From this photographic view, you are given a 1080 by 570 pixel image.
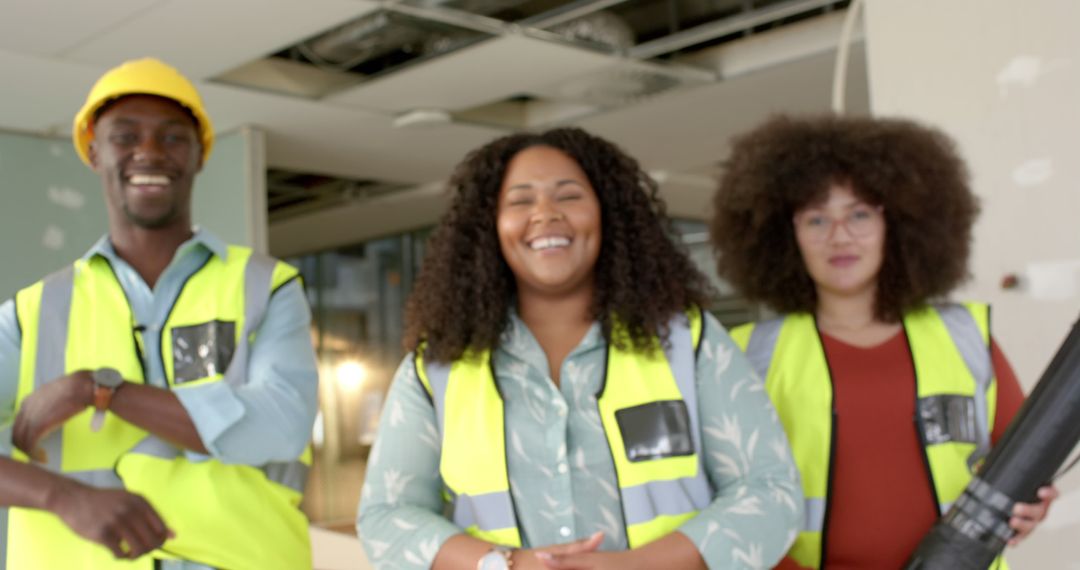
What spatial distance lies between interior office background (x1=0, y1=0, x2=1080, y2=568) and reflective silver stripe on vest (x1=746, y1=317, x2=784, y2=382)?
0.38 meters

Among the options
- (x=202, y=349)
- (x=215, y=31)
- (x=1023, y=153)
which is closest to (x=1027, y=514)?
(x=202, y=349)

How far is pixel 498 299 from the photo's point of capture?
6.17ft

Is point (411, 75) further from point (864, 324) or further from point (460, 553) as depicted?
point (460, 553)

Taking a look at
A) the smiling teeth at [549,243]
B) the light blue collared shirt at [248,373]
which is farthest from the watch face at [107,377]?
the smiling teeth at [549,243]

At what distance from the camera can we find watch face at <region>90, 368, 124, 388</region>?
68.3 inches

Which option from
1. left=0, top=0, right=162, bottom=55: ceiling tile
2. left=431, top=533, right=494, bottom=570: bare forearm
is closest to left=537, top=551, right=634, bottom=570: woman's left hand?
left=431, top=533, right=494, bottom=570: bare forearm

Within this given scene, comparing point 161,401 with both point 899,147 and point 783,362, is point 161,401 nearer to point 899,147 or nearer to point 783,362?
point 783,362

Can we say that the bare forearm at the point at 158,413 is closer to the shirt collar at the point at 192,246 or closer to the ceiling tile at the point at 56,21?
the shirt collar at the point at 192,246

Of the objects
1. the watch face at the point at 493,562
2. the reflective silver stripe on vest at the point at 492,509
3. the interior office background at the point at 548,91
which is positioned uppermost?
the interior office background at the point at 548,91

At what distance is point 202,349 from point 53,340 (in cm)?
25

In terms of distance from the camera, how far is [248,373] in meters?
1.97

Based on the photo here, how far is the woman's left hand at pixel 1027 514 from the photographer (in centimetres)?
137

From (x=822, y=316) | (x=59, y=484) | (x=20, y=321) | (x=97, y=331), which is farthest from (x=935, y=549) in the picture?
(x=20, y=321)

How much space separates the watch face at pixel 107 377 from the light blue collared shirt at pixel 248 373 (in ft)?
0.34
